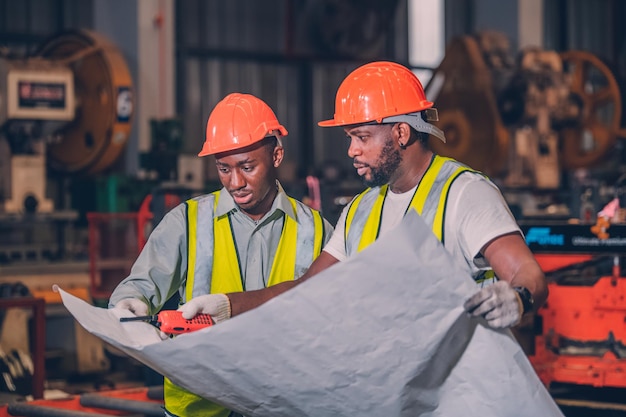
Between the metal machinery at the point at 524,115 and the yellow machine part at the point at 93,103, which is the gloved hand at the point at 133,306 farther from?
the metal machinery at the point at 524,115

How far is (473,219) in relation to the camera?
2348mm

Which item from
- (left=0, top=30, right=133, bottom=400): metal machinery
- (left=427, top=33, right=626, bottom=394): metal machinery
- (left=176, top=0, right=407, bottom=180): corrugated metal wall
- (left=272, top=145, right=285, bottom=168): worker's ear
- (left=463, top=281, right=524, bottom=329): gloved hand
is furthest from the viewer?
(left=176, top=0, right=407, bottom=180): corrugated metal wall

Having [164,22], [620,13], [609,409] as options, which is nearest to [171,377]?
[609,409]

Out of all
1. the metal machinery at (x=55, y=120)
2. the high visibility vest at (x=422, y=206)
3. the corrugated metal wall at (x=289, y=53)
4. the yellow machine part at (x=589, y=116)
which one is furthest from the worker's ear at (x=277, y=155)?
the corrugated metal wall at (x=289, y=53)

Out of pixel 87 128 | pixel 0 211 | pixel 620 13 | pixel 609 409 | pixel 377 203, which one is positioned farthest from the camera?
pixel 620 13

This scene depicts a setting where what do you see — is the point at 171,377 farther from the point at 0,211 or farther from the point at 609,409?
the point at 0,211

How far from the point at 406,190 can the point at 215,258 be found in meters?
0.56

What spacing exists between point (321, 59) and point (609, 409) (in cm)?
706

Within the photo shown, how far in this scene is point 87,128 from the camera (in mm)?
7766

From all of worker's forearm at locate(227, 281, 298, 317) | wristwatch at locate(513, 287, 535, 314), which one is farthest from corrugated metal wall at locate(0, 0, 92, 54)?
wristwatch at locate(513, 287, 535, 314)

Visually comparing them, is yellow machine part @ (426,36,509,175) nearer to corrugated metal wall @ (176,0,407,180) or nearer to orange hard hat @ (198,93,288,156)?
corrugated metal wall @ (176,0,407,180)

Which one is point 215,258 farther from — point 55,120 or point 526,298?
point 55,120

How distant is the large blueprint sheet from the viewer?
2037mm

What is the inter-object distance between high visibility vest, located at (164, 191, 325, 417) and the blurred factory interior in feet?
7.42
